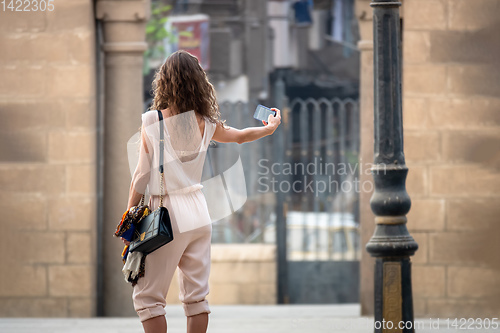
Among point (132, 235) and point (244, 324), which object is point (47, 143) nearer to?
point (244, 324)

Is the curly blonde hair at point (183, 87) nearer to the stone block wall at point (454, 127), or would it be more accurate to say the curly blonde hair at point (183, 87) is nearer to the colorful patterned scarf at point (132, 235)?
the colorful patterned scarf at point (132, 235)

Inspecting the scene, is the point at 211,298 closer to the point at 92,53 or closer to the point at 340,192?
the point at 340,192

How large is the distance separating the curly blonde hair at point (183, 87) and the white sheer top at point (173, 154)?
57 mm

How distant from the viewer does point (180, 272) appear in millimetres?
4465

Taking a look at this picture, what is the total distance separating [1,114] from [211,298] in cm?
324

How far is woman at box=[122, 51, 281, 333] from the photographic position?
433cm

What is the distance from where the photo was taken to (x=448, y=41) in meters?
7.06

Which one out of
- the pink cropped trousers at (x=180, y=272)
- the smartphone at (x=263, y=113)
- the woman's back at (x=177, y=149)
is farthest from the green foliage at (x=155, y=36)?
the pink cropped trousers at (x=180, y=272)

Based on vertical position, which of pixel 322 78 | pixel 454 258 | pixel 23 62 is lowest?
Result: pixel 454 258

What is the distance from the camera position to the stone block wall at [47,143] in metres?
7.08

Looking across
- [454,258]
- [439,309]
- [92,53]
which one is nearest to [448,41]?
[454,258]

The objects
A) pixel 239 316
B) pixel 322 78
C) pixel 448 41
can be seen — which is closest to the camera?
pixel 448 41

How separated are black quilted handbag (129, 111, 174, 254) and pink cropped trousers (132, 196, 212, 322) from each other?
0.08m

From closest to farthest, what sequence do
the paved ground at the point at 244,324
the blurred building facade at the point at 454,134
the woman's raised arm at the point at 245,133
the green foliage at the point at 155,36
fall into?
the woman's raised arm at the point at 245,133 → the paved ground at the point at 244,324 → the blurred building facade at the point at 454,134 → the green foliage at the point at 155,36
